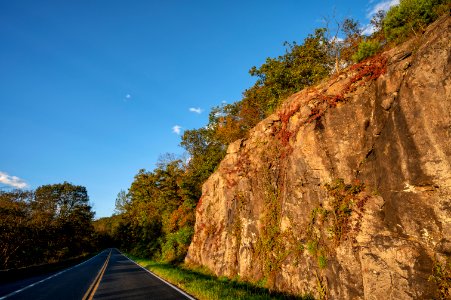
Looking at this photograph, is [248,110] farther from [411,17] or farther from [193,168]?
[411,17]

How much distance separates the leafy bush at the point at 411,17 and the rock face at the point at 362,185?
150 centimetres

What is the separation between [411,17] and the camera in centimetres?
1152

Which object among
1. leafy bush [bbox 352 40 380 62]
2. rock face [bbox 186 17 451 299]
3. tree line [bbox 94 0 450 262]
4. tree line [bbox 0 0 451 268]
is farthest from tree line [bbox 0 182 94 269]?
leafy bush [bbox 352 40 380 62]

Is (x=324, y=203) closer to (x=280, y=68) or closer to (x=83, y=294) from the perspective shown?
(x=83, y=294)

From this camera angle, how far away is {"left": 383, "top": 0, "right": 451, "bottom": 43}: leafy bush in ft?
34.8

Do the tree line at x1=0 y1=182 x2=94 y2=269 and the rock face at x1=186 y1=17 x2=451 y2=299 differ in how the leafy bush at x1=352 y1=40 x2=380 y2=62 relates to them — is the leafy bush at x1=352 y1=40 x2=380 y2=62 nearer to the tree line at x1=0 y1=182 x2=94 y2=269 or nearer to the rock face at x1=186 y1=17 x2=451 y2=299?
the rock face at x1=186 y1=17 x2=451 y2=299

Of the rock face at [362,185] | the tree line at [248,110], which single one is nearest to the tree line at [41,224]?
the tree line at [248,110]

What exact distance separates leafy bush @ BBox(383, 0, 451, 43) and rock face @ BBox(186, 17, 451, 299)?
1.50m

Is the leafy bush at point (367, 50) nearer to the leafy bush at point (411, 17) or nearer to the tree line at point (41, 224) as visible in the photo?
the leafy bush at point (411, 17)

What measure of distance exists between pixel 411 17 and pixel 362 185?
728cm

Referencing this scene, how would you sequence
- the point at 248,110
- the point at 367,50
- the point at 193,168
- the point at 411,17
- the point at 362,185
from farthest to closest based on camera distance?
the point at 193,168, the point at 248,110, the point at 367,50, the point at 411,17, the point at 362,185

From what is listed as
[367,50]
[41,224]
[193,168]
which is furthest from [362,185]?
[41,224]

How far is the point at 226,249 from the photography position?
61.9 feet

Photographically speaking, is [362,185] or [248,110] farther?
[248,110]
